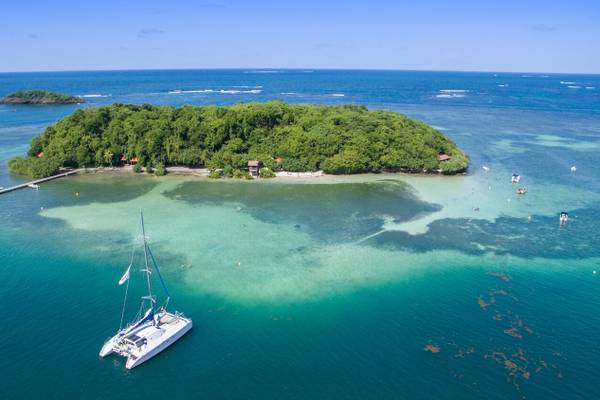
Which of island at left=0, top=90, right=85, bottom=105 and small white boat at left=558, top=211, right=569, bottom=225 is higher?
island at left=0, top=90, right=85, bottom=105

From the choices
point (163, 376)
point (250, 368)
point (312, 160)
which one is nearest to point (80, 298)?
point (163, 376)

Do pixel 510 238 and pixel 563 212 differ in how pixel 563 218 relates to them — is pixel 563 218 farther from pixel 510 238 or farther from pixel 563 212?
pixel 510 238

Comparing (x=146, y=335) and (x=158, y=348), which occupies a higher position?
(x=146, y=335)

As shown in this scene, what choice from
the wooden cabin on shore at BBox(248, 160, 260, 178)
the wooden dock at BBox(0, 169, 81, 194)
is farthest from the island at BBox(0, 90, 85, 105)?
the wooden cabin on shore at BBox(248, 160, 260, 178)

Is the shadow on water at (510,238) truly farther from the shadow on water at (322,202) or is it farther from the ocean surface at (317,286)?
the shadow on water at (322,202)

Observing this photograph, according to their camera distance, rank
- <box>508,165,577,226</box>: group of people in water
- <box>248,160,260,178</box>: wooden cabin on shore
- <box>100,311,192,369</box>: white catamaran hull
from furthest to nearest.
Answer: <box>248,160,260,178</box>: wooden cabin on shore
<box>508,165,577,226</box>: group of people in water
<box>100,311,192,369</box>: white catamaran hull

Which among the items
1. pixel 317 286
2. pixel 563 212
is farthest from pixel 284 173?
pixel 563 212

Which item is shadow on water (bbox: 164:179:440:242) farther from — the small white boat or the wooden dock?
the wooden dock
